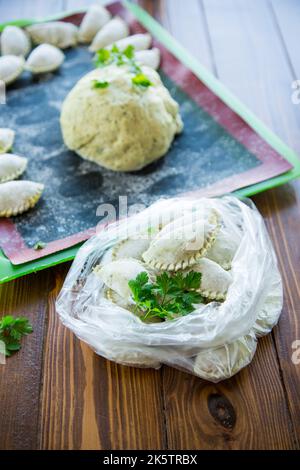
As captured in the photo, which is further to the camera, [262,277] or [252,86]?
[252,86]

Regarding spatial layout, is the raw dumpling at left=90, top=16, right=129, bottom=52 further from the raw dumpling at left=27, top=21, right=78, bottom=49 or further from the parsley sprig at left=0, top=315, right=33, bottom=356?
the parsley sprig at left=0, top=315, right=33, bottom=356

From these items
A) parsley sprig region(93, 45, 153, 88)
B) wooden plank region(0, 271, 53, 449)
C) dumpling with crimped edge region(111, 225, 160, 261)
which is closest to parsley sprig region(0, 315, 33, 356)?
wooden plank region(0, 271, 53, 449)

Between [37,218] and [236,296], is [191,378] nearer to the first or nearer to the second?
[236,296]

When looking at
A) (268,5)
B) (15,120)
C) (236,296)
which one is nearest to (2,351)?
(236,296)

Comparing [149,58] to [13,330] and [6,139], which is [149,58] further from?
[13,330]

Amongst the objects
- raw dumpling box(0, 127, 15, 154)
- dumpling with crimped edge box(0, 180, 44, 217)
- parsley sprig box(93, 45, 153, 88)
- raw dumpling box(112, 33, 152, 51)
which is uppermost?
parsley sprig box(93, 45, 153, 88)

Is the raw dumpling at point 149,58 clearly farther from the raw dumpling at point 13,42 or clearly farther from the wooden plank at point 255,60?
the raw dumpling at point 13,42

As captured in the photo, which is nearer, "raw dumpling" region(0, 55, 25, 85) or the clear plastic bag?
the clear plastic bag
